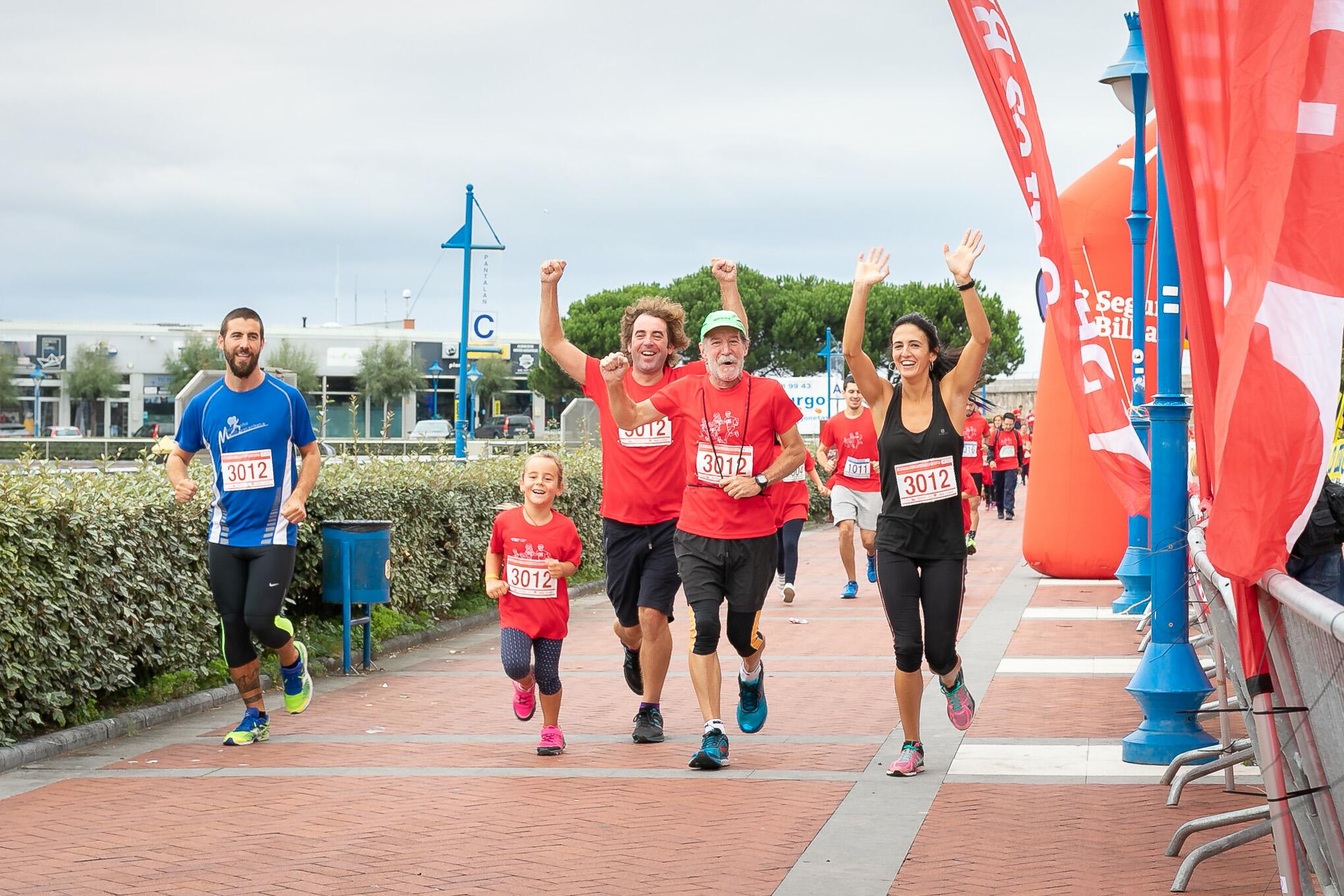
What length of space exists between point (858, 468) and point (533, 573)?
7.12 m

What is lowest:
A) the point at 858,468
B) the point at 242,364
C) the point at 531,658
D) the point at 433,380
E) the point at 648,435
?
the point at 531,658

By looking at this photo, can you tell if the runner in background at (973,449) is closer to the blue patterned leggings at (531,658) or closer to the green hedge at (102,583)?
the green hedge at (102,583)

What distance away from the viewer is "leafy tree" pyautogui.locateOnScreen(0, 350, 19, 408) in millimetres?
67000

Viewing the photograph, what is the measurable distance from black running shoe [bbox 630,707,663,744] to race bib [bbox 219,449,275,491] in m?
2.18

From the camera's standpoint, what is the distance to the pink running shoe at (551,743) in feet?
24.0

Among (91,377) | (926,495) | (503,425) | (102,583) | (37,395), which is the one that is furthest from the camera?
(503,425)

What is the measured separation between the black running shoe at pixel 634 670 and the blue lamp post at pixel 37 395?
60.5m

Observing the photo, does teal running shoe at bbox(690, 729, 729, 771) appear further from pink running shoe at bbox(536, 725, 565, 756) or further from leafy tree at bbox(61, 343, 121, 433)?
leafy tree at bbox(61, 343, 121, 433)

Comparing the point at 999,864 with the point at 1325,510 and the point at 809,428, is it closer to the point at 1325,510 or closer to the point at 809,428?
the point at 1325,510

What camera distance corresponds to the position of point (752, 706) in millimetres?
7516

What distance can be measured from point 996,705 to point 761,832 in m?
3.28

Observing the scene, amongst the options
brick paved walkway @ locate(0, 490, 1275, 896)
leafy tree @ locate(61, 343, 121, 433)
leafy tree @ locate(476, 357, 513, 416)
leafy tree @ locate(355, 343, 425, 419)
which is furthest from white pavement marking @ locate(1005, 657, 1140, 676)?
leafy tree @ locate(476, 357, 513, 416)

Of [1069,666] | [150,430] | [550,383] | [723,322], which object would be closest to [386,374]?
[550,383]

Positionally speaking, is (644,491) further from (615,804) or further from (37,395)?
(37,395)
